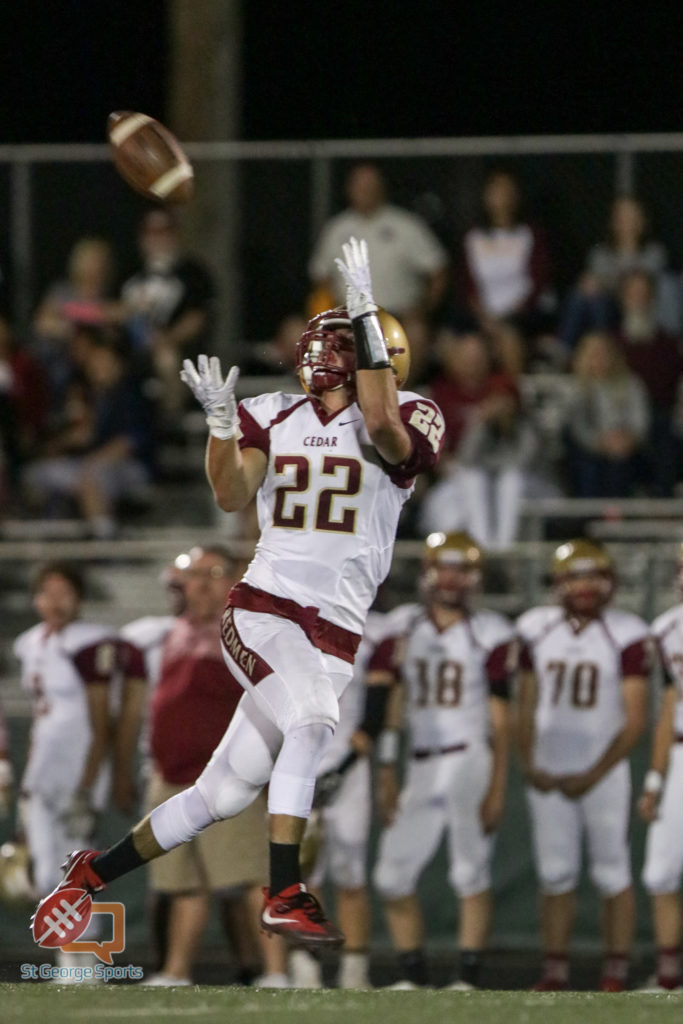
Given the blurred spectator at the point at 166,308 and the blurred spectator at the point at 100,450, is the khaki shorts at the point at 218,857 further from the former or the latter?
the blurred spectator at the point at 166,308

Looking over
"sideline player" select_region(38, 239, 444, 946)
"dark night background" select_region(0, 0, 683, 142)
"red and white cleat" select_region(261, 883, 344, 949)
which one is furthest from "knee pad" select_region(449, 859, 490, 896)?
"dark night background" select_region(0, 0, 683, 142)

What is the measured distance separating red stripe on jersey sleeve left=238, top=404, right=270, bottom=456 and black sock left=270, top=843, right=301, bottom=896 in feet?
3.78

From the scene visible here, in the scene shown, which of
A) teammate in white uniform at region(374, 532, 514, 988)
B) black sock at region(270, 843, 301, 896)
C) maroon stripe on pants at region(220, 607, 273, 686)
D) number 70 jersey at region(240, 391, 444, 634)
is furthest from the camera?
teammate in white uniform at region(374, 532, 514, 988)

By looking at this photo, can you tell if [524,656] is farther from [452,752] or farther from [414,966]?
[414,966]

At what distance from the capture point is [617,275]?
36.3 feet

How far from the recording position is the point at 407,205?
11.4 meters

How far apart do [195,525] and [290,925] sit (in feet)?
18.3

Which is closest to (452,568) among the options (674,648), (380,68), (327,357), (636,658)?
(636,658)

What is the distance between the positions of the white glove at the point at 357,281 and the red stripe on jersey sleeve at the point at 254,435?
1.45 ft

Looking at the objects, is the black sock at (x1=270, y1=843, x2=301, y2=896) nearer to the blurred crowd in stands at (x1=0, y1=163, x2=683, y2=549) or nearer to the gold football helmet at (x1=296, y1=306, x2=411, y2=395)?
the gold football helmet at (x1=296, y1=306, x2=411, y2=395)

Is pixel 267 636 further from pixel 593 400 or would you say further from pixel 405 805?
pixel 593 400

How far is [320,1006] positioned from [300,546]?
51.3 inches

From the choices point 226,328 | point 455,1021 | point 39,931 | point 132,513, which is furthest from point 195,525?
point 455,1021

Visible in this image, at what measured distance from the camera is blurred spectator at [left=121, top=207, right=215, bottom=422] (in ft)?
37.8
